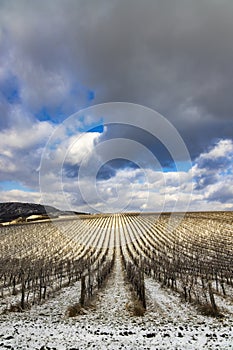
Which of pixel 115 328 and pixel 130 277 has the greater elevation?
pixel 115 328

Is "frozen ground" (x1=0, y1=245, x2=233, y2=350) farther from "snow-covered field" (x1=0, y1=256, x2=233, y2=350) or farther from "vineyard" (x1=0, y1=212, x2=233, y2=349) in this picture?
"vineyard" (x1=0, y1=212, x2=233, y2=349)

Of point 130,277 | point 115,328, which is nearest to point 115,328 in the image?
point 115,328

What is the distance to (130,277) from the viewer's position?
28062 mm

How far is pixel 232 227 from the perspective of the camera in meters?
63.0

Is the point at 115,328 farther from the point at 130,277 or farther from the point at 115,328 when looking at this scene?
the point at 130,277

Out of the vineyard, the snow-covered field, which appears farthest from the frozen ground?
the vineyard

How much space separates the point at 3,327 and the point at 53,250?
39.1 meters

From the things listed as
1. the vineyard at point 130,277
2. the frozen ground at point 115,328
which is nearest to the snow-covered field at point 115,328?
the frozen ground at point 115,328

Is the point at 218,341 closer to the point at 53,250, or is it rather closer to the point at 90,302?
the point at 90,302

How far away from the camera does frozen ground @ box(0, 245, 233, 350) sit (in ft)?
36.8

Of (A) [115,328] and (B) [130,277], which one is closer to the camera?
(A) [115,328]

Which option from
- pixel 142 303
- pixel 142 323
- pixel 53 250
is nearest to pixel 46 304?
pixel 142 303

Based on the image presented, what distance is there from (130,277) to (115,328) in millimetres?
15089

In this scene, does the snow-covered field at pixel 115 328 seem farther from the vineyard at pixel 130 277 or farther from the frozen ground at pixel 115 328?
the vineyard at pixel 130 277
